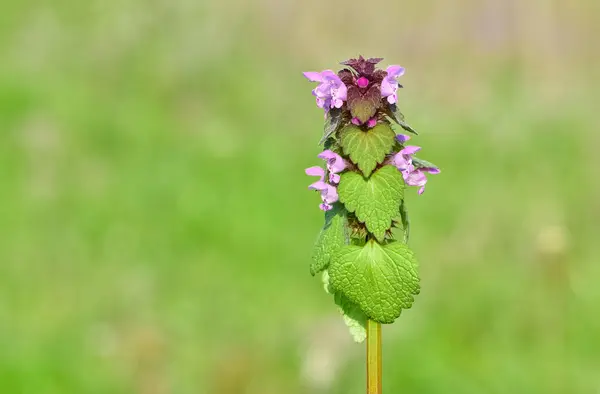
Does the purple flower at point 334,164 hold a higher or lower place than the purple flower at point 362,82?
lower

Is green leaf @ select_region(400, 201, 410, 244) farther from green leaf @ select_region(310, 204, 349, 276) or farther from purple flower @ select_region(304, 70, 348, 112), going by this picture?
purple flower @ select_region(304, 70, 348, 112)

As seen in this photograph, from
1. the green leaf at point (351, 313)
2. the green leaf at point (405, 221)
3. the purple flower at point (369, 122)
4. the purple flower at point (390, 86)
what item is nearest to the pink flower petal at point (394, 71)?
the purple flower at point (390, 86)

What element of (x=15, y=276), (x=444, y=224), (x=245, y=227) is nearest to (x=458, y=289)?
(x=444, y=224)

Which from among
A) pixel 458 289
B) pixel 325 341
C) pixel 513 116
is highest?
pixel 513 116

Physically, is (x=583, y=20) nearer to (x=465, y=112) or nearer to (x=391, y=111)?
(x=465, y=112)

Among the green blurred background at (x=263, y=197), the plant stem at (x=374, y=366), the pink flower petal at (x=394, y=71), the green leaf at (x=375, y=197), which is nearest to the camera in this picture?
the plant stem at (x=374, y=366)

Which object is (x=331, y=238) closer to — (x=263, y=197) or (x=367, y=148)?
(x=367, y=148)

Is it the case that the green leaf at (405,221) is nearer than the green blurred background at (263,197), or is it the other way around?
the green leaf at (405,221)

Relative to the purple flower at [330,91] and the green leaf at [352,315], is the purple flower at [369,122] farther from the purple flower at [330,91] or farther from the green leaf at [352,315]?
the green leaf at [352,315]
